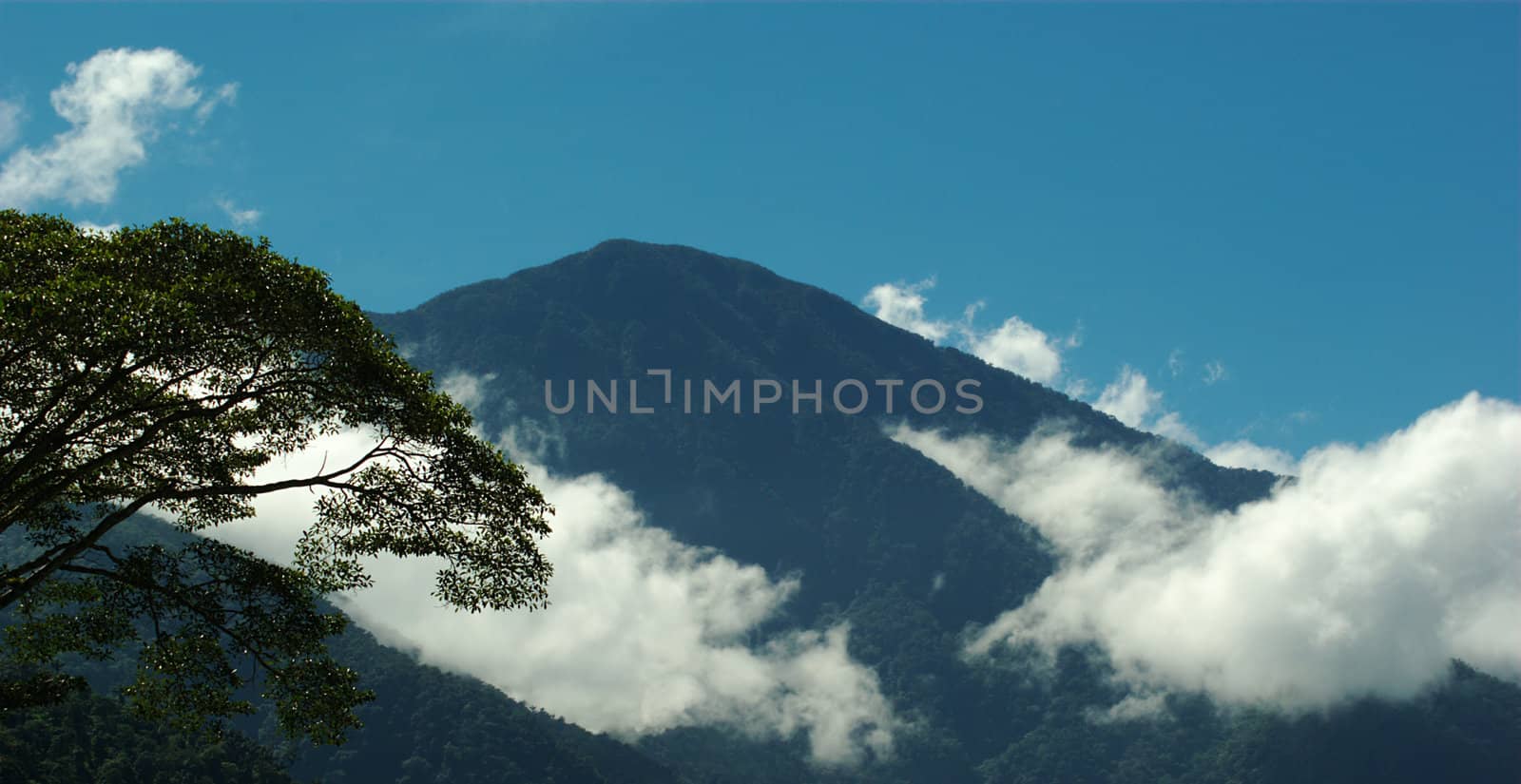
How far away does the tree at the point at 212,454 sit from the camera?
16109 mm

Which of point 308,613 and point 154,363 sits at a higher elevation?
point 154,363

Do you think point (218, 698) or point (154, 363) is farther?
point (218, 698)

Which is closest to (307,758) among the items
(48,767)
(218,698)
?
(48,767)

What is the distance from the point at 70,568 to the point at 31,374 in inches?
105

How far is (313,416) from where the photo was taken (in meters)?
18.7

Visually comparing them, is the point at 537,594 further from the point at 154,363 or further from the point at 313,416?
the point at 154,363

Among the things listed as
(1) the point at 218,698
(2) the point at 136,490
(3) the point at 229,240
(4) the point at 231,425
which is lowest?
(1) the point at 218,698

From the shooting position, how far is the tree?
1611 centimetres

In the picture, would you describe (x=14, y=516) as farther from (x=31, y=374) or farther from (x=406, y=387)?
(x=406, y=387)

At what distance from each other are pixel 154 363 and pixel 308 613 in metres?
4.51

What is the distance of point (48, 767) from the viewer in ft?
263

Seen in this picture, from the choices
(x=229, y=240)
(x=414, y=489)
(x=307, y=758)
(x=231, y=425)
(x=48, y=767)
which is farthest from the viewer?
(x=307, y=758)

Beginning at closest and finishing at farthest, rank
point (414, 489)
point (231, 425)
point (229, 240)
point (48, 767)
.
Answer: point (229, 240) < point (414, 489) < point (231, 425) < point (48, 767)

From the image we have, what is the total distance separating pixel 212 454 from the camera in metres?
20.0
